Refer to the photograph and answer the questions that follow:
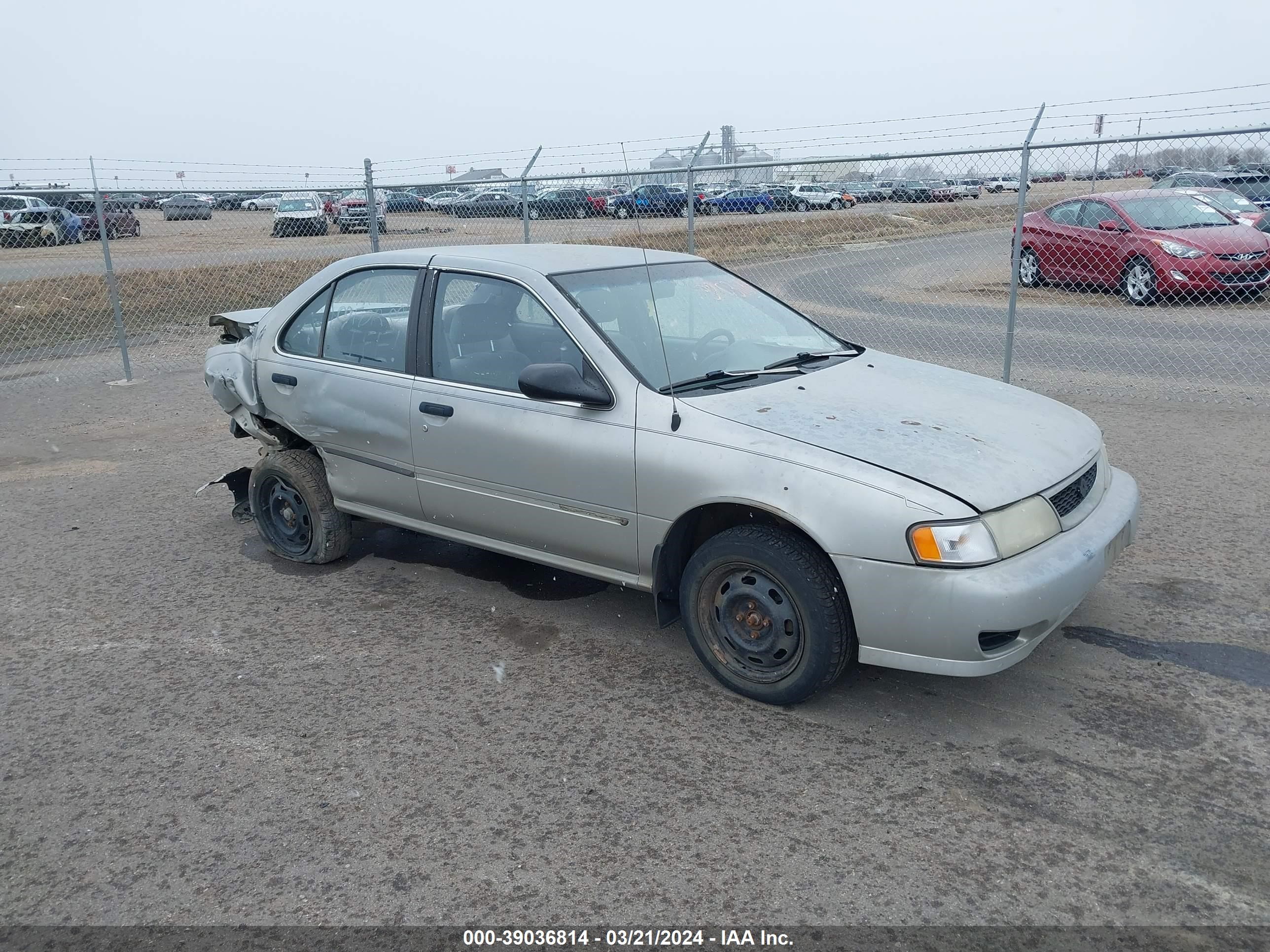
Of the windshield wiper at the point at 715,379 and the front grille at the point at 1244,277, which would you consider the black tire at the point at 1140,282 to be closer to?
the front grille at the point at 1244,277

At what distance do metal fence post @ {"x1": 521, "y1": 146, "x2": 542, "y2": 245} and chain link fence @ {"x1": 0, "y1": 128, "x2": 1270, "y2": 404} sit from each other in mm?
28

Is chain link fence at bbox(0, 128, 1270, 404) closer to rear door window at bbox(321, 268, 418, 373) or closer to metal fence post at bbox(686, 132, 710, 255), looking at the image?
metal fence post at bbox(686, 132, 710, 255)

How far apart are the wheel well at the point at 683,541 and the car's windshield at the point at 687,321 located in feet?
1.83

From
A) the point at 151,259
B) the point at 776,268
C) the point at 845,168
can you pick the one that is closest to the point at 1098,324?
the point at 776,268

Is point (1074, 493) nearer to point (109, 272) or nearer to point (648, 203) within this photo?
point (648, 203)

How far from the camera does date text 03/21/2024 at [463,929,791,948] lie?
267 cm

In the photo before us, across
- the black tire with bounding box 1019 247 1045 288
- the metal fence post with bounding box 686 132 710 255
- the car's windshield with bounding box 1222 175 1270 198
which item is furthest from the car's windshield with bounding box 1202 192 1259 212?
the metal fence post with bounding box 686 132 710 255

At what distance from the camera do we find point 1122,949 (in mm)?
2596

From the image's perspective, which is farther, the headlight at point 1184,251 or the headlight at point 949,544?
the headlight at point 1184,251

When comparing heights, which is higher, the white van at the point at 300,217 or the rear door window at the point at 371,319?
the white van at the point at 300,217

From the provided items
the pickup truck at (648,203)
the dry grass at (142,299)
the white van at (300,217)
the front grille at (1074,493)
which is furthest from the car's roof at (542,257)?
the dry grass at (142,299)

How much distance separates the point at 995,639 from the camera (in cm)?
345

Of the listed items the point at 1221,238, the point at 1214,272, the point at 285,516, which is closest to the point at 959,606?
the point at 285,516

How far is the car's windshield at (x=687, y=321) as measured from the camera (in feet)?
14.2
